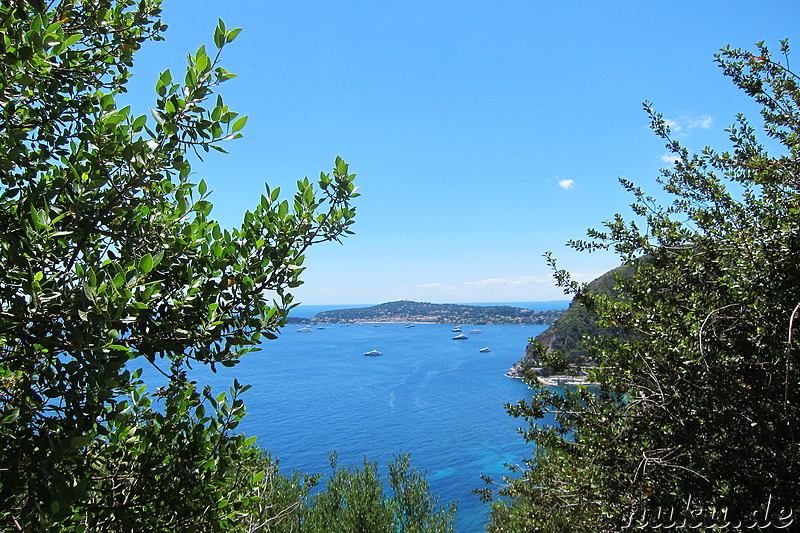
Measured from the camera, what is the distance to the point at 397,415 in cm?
5709

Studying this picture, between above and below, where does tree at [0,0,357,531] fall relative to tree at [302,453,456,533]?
above

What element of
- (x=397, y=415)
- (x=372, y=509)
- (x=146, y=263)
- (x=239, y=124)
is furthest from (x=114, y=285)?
(x=397, y=415)

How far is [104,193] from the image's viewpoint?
2.25m

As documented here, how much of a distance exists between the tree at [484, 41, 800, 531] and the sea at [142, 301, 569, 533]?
2122 cm

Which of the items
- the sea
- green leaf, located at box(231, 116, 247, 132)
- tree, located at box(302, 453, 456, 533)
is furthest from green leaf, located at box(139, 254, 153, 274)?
the sea

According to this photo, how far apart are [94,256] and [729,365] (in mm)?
4473

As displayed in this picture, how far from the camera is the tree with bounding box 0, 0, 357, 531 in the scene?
1791mm

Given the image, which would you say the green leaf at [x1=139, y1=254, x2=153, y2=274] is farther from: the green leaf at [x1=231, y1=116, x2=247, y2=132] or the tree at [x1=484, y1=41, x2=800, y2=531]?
the tree at [x1=484, y1=41, x2=800, y2=531]

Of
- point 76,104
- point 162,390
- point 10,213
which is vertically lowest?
point 162,390

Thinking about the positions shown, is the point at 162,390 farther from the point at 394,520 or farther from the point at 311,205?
the point at 394,520

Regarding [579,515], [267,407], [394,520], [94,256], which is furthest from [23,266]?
[267,407]

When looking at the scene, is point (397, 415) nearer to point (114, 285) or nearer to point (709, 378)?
point (709, 378)

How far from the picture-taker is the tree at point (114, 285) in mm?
1791

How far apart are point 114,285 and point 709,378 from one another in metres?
4.07
